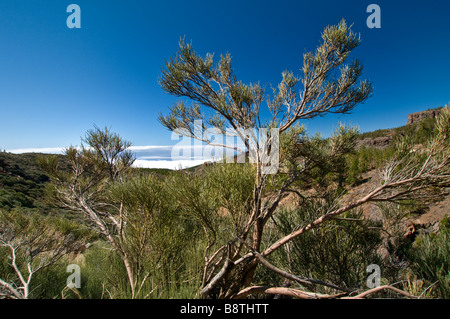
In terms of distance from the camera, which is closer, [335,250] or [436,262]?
[436,262]

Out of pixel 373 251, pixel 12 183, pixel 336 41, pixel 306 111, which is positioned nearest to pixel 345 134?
pixel 306 111

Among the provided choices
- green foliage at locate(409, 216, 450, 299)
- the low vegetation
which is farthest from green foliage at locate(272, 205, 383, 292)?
green foliage at locate(409, 216, 450, 299)

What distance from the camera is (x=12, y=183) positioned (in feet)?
44.5

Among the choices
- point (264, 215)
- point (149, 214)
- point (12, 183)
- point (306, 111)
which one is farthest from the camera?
point (12, 183)

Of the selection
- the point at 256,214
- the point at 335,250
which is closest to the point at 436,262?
the point at 335,250

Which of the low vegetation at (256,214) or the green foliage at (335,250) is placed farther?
the green foliage at (335,250)

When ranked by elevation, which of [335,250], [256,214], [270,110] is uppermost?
[270,110]

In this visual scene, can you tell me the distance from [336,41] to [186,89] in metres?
2.30

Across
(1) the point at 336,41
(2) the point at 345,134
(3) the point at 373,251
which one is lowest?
(3) the point at 373,251

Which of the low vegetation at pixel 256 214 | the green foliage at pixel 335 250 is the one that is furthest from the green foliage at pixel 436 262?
the green foliage at pixel 335 250

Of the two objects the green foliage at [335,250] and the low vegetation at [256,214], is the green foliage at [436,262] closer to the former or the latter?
the low vegetation at [256,214]

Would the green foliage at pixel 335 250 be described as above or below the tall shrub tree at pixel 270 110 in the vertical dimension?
below

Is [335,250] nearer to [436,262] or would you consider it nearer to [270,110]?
[436,262]
